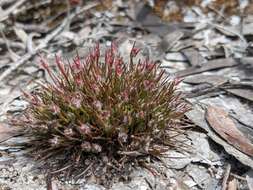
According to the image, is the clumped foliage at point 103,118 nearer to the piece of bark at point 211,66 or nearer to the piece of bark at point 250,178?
the piece of bark at point 250,178

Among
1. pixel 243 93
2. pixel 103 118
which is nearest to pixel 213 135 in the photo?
pixel 243 93

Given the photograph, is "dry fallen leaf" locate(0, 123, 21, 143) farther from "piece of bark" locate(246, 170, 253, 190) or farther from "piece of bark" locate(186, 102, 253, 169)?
"piece of bark" locate(246, 170, 253, 190)

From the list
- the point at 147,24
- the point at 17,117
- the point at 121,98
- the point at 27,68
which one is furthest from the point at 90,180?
the point at 147,24

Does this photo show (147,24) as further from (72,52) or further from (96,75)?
(96,75)

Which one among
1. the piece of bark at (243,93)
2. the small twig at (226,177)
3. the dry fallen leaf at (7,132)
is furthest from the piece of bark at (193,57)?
the dry fallen leaf at (7,132)

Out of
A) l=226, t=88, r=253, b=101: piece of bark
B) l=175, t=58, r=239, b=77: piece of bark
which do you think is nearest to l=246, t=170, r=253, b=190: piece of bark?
l=226, t=88, r=253, b=101: piece of bark

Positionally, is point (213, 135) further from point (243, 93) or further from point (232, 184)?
point (243, 93)
